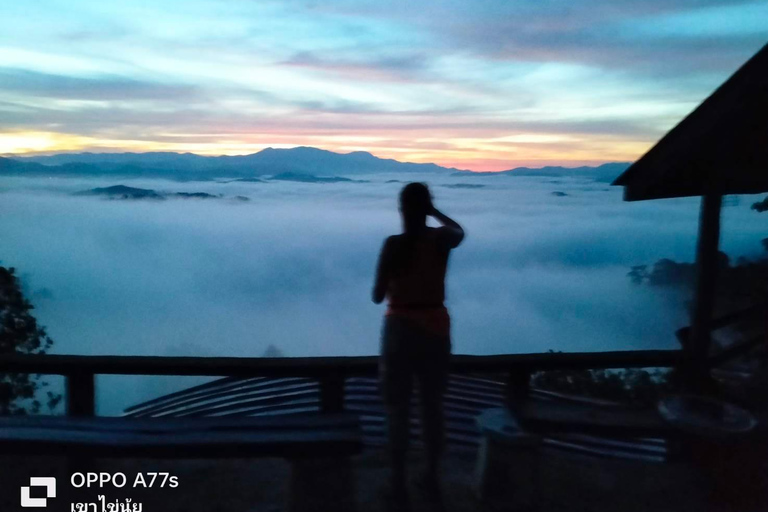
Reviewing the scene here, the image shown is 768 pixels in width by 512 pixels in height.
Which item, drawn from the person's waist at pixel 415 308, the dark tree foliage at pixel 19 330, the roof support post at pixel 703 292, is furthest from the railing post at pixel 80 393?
the dark tree foliage at pixel 19 330

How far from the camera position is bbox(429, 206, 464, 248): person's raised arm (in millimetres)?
2572

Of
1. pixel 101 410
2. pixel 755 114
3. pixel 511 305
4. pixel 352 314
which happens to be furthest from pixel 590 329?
pixel 101 410

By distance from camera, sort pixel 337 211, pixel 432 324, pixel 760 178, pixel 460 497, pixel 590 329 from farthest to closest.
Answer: pixel 590 329 < pixel 337 211 < pixel 760 178 < pixel 460 497 < pixel 432 324

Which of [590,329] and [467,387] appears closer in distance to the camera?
[467,387]

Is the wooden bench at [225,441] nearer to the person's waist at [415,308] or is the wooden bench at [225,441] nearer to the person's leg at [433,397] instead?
the person's leg at [433,397]

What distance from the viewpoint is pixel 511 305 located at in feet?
44.4

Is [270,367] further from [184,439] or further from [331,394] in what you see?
[184,439]

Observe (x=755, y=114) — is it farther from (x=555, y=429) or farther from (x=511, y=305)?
(x=511, y=305)

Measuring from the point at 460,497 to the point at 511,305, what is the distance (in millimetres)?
10792

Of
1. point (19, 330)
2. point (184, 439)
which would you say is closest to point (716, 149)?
point (184, 439)

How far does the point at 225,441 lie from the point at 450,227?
142 centimetres

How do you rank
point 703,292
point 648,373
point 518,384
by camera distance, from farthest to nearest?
point 648,373 → point 703,292 → point 518,384

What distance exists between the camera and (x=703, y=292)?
13.2 feet

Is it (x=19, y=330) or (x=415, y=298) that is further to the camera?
(x=19, y=330)
